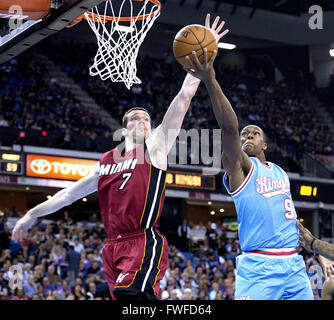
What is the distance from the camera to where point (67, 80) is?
24.2m

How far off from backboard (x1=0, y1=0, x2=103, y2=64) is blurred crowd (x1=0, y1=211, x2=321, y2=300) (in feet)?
19.7

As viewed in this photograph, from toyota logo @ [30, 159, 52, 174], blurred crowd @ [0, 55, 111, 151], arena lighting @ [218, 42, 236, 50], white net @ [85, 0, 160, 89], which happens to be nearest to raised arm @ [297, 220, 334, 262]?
white net @ [85, 0, 160, 89]

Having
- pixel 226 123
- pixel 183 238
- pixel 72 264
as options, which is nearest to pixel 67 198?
pixel 226 123

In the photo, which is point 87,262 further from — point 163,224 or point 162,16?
point 162,16

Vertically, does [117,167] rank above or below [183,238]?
below

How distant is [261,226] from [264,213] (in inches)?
4.1

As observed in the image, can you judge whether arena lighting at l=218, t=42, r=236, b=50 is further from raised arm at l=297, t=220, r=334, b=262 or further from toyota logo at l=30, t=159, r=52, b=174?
raised arm at l=297, t=220, r=334, b=262

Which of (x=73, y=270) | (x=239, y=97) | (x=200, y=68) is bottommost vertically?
(x=73, y=270)

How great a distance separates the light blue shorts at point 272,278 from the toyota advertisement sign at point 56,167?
13.2 meters

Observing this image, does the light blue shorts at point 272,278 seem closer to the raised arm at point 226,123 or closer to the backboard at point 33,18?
the raised arm at point 226,123

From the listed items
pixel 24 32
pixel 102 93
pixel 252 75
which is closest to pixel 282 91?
pixel 252 75

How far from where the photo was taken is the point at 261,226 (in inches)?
196

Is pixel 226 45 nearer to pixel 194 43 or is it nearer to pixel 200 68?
pixel 194 43

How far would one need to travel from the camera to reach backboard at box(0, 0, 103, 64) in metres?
6.53
